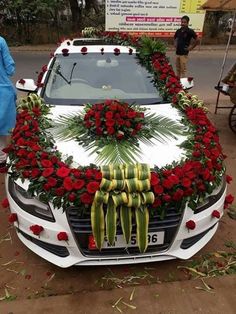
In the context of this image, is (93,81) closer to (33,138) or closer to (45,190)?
(33,138)

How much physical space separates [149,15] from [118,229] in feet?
41.5

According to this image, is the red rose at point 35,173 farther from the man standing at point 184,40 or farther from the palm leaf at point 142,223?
the man standing at point 184,40

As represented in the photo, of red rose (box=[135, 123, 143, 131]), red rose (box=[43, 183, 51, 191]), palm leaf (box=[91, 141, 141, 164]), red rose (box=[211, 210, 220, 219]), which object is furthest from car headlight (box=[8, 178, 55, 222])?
red rose (box=[211, 210, 220, 219])

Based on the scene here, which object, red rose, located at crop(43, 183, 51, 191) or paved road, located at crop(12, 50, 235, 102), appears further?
paved road, located at crop(12, 50, 235, 102)

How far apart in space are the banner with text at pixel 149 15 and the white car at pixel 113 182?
35.2 ft

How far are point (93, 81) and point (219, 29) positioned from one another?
18.0 meters

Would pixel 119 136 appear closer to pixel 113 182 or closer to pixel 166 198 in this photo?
pixel 113 182

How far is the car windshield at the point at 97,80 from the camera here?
4.47 meters

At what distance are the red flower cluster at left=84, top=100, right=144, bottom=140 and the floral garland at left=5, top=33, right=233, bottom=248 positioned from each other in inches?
16.4

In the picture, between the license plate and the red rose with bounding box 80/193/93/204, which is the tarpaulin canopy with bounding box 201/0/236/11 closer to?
the license plate

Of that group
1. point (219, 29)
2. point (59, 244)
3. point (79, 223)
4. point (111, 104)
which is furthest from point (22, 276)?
point (219, 29)

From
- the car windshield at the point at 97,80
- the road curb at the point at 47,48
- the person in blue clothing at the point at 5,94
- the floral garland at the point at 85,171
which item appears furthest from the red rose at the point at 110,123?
the road curb at the point at 47,48

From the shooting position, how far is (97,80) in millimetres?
4680

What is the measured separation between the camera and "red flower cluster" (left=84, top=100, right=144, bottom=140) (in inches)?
144
